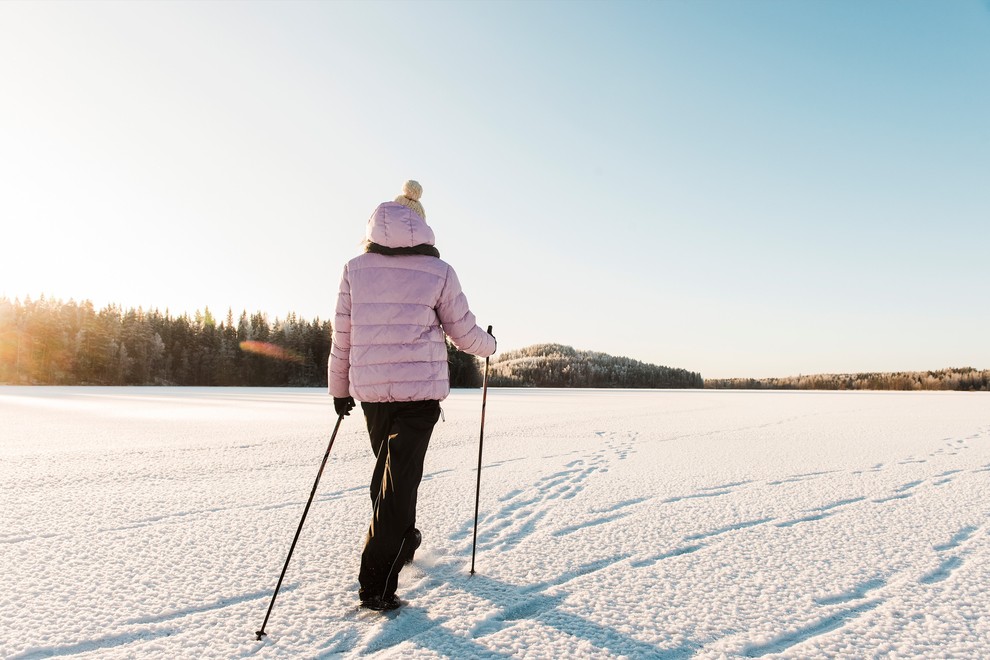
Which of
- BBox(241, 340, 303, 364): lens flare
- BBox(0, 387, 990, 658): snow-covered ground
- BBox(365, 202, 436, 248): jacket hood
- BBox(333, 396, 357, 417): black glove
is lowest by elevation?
BBox(0, 387, 990, 658): snow-covered ground

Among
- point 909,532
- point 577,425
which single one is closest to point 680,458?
point 909,532

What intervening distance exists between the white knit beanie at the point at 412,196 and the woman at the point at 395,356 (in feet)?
0.77

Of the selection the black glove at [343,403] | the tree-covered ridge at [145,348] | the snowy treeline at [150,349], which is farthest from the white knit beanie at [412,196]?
the tree-covered ridge at [145,348]

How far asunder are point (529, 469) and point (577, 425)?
192 inches

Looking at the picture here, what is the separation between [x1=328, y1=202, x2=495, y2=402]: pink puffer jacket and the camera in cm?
263

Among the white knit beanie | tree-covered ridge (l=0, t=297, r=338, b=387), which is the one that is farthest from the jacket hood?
tree-covered ridge (l=0, t=297, r=338, b=387)

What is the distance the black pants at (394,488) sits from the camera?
8.34 ft

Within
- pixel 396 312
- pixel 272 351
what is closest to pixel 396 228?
pixel 396 312

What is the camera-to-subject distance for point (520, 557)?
3.17m

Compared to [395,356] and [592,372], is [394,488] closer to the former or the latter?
[395,356]

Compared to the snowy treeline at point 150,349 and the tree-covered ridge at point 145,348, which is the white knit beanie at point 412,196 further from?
the tree-covered ridge at point 145,348

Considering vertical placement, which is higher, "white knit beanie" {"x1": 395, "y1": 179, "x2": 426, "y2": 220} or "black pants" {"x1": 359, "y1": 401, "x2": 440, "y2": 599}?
"white knit beanie" {"x1": 395, "y1": 179, "x2": 426, "y2": 220}

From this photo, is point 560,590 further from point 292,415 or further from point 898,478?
point 292,415

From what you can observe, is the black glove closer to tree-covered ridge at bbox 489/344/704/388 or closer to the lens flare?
the lens flare
